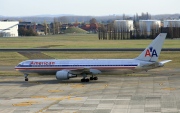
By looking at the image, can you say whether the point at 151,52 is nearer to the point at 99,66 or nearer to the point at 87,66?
the point at 99,66

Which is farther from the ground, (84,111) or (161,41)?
(161,41)

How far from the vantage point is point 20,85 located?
61.0 m

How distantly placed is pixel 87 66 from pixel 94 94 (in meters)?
11.4

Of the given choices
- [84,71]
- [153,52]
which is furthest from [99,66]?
[153,52]

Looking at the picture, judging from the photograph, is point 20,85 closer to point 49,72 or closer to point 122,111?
point 49,72

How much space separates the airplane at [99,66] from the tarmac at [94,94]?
61.3 inches

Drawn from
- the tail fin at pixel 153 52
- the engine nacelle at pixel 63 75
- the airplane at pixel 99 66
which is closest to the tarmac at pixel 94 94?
the engine nacelle at pixel 63 75

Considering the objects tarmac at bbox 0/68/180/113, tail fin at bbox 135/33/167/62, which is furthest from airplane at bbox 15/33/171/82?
tarmac at bbox 0/68/180/113

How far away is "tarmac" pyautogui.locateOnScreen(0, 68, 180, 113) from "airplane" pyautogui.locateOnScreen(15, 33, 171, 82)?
5.11 ft

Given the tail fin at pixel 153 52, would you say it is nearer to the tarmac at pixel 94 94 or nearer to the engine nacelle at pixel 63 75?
the tarmac at pixel 94 94

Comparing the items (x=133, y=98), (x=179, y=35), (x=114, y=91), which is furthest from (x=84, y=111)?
(x=179, y=35)

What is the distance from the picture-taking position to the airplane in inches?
2389

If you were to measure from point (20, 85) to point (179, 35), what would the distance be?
135 m

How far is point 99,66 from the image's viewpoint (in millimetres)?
62000
